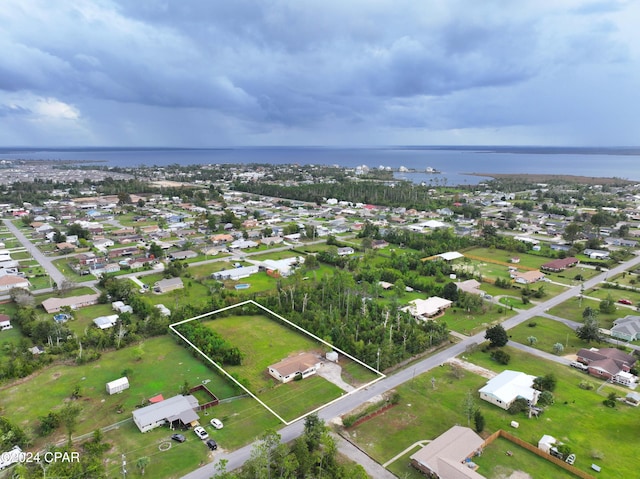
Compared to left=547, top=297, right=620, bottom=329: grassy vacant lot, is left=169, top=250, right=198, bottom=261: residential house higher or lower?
higher

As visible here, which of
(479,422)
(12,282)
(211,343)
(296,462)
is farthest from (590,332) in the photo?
(12,282)

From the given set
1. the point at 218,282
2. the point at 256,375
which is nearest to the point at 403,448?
the point at 256,375

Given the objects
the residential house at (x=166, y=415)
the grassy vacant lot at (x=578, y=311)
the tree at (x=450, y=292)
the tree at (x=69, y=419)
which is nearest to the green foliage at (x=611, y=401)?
the grassy vacant lot at (x=578, y=311)

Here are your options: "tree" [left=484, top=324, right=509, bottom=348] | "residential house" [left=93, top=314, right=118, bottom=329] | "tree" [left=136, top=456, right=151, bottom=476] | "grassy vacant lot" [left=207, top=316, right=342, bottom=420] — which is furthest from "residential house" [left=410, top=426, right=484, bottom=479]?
"residential house" [left=93, top=314, right=118, bottom=329]

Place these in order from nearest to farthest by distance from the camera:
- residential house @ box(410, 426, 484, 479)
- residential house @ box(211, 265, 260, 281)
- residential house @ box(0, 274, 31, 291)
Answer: residential house @ box(410, 426, 484, 479)
residential house @ box(0, 274, 31, 291)
residential house @ box(211, 265, 260, 281)

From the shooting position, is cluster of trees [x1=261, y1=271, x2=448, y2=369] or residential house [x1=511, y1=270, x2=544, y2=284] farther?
residential house [x1=511, y1=270, x2=544, y2=284]

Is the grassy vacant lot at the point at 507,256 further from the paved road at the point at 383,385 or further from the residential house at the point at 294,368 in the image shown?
the residential house at the point at 294,368

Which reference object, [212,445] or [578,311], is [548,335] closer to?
[578,311]

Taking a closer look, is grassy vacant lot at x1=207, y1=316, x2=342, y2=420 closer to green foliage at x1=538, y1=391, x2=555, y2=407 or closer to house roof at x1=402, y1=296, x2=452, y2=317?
house roof at x1=402, y1=296, x2=452, y2=317
